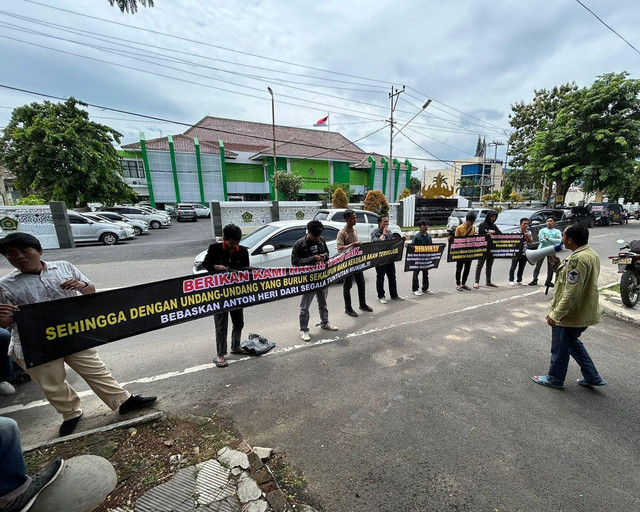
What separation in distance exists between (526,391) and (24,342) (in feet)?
14.8

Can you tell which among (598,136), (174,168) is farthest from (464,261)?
(174,168)

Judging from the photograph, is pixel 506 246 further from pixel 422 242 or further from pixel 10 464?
pixel 10 464

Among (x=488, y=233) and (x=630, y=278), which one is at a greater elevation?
(x=488, y=233)

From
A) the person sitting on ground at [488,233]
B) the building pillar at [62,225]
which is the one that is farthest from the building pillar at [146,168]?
the person sitting on ground at [488,233]

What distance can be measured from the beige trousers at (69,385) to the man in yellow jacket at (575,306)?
13.9 feet

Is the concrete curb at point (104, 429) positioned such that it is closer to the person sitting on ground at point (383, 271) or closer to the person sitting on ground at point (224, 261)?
the person sitting on ground at point (224, 261)

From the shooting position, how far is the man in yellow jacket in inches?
106

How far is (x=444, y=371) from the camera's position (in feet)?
10.6

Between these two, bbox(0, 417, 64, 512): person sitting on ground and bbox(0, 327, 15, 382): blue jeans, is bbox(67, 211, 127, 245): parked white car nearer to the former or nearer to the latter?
bbox(0, 327, 15, 382): blue jeans

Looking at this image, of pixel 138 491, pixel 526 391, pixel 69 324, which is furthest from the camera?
pixel 526 391

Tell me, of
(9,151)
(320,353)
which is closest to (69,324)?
(320,353)

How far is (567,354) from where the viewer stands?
2846 mm

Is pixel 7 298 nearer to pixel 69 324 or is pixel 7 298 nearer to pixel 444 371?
pixel 69 324

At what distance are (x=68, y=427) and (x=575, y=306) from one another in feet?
15.7
